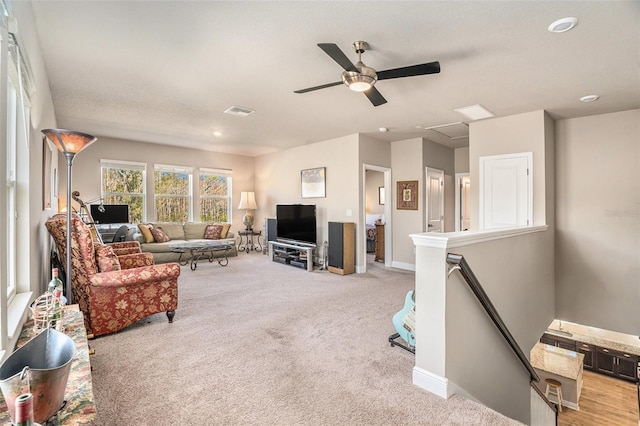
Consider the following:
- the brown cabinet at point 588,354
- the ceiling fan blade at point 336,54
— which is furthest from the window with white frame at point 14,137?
the brown cabinet at point 588,354

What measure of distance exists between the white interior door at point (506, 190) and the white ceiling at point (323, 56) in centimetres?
77

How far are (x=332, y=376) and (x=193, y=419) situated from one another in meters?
0.97

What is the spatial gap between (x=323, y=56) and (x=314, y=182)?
4.00m

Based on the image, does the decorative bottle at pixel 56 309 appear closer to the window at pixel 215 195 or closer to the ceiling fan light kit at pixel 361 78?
the ceiling fan light kit at pixel 361 78

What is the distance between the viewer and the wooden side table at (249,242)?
26.9 feet

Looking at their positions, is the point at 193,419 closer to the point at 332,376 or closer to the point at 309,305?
the point at 332,376

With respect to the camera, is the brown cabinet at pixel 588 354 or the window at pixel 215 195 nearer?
the brown cabinet at pixel 588 354

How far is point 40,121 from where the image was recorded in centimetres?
290

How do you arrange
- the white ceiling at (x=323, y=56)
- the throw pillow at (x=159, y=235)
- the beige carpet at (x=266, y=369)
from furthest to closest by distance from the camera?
the throw pillow at (x=159, y=235), the white ceiling at (x=323, y=56), the beige carpet at (x=266, y=369)

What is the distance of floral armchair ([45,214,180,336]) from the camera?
111 inches

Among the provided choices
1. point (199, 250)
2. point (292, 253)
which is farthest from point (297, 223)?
point (199, 250)

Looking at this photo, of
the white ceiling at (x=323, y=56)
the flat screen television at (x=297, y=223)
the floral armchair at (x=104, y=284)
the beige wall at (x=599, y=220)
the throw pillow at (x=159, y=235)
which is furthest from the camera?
the throw pillow at (x=159, y=235)

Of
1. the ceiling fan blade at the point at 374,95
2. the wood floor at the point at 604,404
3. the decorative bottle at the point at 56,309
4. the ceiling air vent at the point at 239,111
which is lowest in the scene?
the wood floor at the point at 604,404

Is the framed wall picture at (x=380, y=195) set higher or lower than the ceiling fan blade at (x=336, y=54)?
lower
